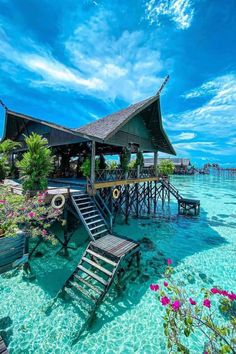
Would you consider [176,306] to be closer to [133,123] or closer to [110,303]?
[110,303]

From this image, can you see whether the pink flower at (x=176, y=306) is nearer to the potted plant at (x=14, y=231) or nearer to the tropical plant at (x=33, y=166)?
the potted plant at (x=14, y=231)

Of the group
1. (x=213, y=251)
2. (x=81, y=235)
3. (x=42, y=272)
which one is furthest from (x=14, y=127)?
(x=213, y=251)

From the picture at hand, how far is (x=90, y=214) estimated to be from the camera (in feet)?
26.8

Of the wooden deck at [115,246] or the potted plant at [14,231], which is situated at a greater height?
the potted plant at [14,231]

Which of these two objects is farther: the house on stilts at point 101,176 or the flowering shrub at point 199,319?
the house on stilts at point 101,176

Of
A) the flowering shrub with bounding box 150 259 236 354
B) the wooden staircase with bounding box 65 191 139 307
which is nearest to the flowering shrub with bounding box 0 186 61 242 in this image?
the wooden staircase with bounding box 65 191 139 307

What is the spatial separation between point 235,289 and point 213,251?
116 inches

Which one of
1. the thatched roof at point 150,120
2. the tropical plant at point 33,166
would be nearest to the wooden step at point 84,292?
the tropical plant at point 33,166

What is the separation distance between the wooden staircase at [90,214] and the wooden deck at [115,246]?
544 mm

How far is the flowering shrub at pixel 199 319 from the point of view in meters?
2.13

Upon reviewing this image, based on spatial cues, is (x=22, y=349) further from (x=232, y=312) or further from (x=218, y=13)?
(x=218, y=13)

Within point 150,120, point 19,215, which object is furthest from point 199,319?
point 150,120

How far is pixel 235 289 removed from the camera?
237 inches

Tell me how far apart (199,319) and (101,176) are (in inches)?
332
